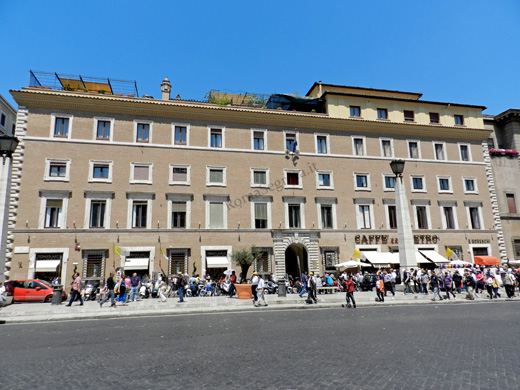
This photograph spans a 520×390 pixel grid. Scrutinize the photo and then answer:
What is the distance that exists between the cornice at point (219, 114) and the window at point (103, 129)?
0.89 metres

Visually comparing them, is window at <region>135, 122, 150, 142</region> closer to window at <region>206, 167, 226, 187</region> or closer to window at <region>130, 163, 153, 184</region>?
window at <region>130, 163, 153, 184</region>

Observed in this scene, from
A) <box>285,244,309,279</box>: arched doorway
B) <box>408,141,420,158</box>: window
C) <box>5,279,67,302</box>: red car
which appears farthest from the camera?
<box>408,141,420,158</box>: window

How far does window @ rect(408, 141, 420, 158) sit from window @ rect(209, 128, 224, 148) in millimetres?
17600

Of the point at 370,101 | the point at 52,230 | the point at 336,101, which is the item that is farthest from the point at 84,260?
the point at 370,101

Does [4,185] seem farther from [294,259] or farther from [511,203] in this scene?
[511,203]

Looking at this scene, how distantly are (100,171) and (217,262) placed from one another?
11.1m

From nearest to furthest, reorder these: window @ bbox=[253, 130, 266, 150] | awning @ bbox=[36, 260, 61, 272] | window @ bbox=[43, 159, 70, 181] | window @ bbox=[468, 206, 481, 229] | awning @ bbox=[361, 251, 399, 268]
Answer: awning @ bbox=[36, 260, 61, 272] < window @ bbox=[43, 159, 70, 181] < awning @ bbox=[361, 251, 399, 268] < window @ bbox=[253, 130, 266, 150] < window @ bbox=[468, 206, 481, 229]

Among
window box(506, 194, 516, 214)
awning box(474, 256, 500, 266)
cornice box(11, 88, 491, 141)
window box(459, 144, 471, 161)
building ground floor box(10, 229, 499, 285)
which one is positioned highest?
cornice box(11, 88, 491, 141)

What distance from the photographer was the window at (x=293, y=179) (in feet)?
97.7

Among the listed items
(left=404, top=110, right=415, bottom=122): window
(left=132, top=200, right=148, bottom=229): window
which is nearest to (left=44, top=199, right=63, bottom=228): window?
(left=132, top=200, right=148, bottom=229): window

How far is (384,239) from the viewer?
30391 millimetres

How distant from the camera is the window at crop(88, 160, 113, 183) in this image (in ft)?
85.6

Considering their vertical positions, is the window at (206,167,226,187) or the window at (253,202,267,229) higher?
the window at (206,167,226,187)

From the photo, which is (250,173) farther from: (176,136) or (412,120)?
(412,120)
